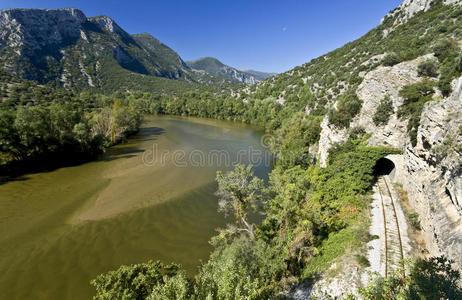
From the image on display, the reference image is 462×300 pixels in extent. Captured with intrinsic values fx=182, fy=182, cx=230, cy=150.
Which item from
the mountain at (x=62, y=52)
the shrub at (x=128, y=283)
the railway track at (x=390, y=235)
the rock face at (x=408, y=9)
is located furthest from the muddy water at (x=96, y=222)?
the mountain at (x=62, y=52)

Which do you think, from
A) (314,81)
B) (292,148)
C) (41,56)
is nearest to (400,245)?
(292,148)

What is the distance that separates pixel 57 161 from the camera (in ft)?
106

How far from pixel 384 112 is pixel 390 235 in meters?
13.3

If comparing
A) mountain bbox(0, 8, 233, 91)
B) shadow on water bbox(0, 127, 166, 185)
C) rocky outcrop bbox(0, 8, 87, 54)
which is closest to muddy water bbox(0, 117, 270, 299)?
shadow on water bbox(0, 127, 166, 185)

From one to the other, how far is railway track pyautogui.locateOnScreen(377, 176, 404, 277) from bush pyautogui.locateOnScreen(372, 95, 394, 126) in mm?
7254

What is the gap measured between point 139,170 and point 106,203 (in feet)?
31.9

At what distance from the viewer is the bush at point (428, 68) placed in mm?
19391

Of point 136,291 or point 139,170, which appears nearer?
point 136,291

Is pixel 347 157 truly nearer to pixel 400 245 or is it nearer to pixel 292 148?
pixel 400 245

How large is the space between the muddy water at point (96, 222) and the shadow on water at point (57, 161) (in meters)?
1.70

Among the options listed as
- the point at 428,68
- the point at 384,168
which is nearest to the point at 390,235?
the point at 384,168

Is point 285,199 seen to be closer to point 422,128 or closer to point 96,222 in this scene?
point 422,128

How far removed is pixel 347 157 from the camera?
62.7 ft

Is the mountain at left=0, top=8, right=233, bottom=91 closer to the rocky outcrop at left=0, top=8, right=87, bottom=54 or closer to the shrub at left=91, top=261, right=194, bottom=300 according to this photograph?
the rocky outcrop at left=0, top=8, right=87, bottom=54
